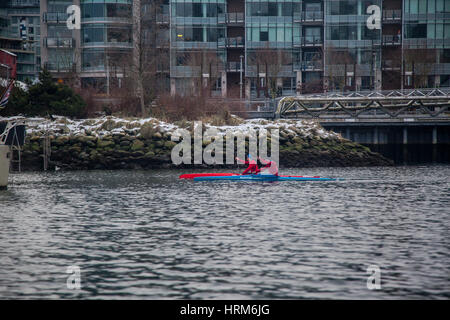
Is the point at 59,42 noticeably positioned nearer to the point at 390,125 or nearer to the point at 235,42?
the point at 235,42

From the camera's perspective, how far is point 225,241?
19.8 meters

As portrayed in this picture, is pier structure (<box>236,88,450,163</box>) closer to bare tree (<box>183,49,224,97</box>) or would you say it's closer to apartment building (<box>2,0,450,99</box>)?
bare tree (<box>183,49,224,97</box>)

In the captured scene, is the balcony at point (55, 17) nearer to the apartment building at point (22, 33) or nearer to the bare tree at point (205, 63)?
the bare tree at point (205, 63)

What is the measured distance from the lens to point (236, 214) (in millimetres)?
25547

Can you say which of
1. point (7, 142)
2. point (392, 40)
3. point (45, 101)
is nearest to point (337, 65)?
point (392, 40)

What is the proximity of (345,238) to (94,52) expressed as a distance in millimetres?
75635

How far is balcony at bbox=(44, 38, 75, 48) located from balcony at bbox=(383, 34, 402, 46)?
4014cm

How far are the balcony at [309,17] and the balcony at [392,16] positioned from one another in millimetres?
8250

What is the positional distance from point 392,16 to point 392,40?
3151 mm

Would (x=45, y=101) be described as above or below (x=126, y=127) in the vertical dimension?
above

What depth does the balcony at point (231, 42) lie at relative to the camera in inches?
3617

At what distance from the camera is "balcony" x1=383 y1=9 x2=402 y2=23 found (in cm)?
9100

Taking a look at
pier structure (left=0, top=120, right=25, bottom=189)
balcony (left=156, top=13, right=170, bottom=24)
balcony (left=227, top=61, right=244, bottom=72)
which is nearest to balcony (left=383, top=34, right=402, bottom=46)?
balcony (left=227, top=61, right=244, bottom=72)

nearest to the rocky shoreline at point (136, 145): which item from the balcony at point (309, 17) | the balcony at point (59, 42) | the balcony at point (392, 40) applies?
the balcony at point (392, 40)
